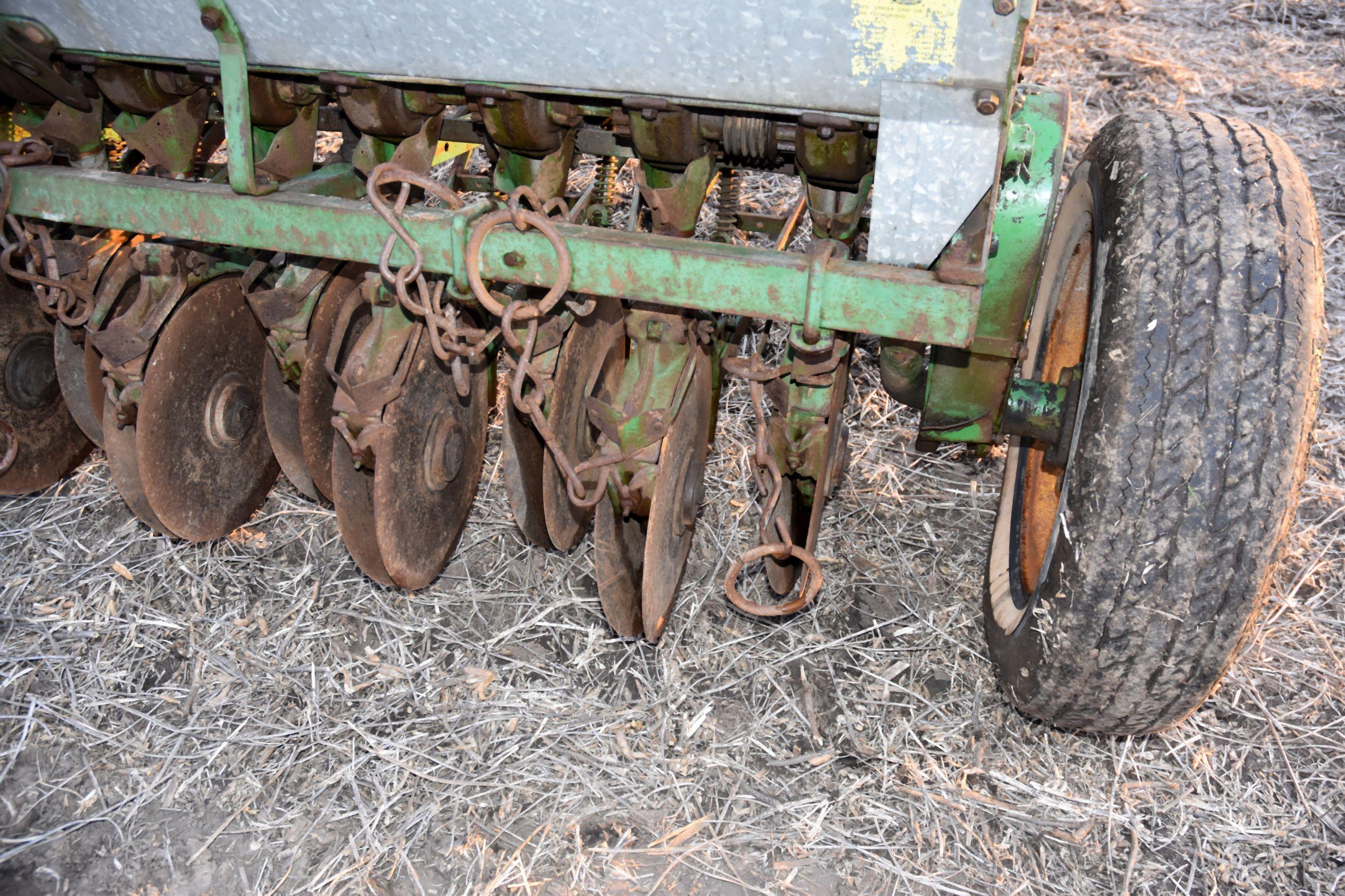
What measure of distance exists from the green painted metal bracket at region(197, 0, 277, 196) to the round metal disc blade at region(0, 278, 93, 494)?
0.87 m

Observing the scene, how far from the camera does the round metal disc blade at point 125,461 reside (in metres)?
2.14

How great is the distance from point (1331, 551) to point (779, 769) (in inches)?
60.1

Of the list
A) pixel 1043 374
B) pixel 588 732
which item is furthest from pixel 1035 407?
pixel 588 732

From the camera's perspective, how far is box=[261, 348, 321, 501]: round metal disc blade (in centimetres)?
226

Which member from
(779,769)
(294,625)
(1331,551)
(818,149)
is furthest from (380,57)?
(1331,551)

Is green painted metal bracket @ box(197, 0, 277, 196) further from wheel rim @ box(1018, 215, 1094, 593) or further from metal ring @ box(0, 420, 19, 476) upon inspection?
→ wheel rim @ box(1018, 215, 1094, 593)

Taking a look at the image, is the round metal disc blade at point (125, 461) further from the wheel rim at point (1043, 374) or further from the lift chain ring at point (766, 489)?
the wheel rim at point (1043, 374)

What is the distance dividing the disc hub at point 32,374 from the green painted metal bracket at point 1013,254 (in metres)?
2.00

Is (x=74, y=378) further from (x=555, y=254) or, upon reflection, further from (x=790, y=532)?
(x=790, y=532)

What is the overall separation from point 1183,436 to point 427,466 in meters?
1.38

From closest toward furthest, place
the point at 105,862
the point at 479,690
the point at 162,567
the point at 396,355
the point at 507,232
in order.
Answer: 1. the point at 507,232
2. the point at 105,862
3. the point at 396,355
4. the point at 479,690
5. the point at 162,567

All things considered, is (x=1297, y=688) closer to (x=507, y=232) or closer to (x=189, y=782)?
(x=507, y=232)

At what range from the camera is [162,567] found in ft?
7.88

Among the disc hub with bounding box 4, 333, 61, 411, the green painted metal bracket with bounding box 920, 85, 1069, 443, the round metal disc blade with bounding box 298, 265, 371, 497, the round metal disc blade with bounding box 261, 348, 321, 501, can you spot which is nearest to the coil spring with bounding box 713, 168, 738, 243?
the green painted metal bracket with bounding box 920, 85, 1069, 443
